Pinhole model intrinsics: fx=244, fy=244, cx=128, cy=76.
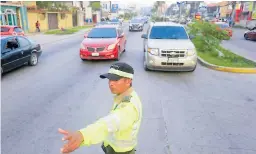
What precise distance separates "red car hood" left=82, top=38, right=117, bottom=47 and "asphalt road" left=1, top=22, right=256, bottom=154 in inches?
72.3

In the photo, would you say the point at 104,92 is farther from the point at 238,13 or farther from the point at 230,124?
the point at 238,13

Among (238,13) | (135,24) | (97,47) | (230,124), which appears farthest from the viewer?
(238,13)

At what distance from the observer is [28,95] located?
664 cm

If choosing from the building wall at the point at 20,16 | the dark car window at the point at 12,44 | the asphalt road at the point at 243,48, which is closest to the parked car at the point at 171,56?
the dark car window at the point at 12,44

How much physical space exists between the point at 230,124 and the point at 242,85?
3.31m

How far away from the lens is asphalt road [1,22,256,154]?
13.5 ft

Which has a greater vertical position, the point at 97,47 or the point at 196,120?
the point at 97,47

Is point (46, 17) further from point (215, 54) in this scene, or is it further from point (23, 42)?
point (215, 54)

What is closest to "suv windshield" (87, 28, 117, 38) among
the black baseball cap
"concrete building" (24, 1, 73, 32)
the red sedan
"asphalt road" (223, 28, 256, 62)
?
the red sedan

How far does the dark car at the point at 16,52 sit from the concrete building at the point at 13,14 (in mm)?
18521

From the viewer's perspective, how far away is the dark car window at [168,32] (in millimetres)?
9992

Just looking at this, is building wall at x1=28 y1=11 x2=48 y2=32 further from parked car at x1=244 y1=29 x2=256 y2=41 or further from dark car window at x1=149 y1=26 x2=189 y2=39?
dark car window at x1=149 y1=26 x2=189 y2=39

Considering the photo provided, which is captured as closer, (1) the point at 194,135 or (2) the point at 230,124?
(1) the point at 194,135

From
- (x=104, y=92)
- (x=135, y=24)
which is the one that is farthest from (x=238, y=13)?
(x=104, y=92)
